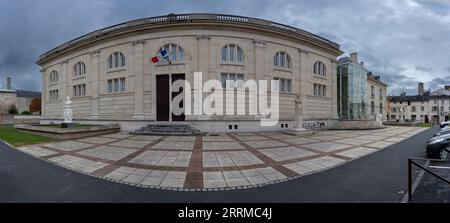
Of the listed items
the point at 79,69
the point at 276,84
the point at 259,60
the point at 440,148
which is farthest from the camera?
the point at 79,69

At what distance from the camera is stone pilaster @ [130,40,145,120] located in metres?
22.2

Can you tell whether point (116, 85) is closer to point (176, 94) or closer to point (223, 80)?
point (176, 94)

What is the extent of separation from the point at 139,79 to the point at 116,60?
4.56 meters

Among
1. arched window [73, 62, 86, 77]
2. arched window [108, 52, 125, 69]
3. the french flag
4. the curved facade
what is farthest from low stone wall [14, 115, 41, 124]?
the french flag

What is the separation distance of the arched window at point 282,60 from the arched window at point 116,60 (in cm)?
1675

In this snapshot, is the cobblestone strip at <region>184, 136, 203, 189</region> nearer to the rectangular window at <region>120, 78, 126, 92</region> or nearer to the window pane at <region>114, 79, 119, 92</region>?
the rectangular window at <region>120, 78, 126, 92</region>

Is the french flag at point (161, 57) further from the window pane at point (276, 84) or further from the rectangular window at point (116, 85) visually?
the window pane at point (276, 84)

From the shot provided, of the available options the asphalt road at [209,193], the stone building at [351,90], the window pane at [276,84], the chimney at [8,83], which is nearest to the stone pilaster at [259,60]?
the window pane at [276,84]

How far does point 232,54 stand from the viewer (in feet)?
72.6

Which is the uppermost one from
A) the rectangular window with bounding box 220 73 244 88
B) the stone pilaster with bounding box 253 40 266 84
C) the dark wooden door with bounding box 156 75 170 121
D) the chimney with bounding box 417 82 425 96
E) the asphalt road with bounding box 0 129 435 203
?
the chimney with bounding box 417 82 425 96

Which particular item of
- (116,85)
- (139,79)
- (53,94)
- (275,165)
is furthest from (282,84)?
(53,94)

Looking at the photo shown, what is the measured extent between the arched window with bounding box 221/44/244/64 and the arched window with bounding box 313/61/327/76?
11.6 m
